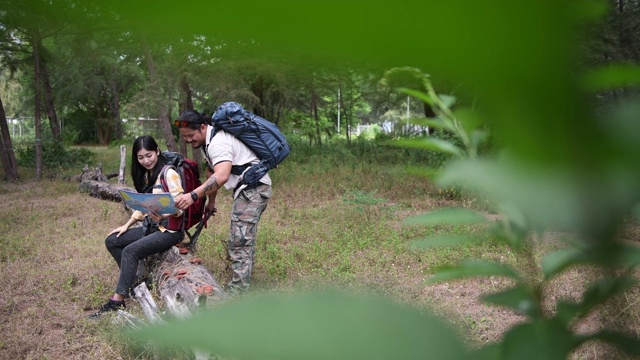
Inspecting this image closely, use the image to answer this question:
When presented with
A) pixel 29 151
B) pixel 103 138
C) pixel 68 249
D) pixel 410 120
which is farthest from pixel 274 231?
pixel 103 138

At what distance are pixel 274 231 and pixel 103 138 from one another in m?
19.7

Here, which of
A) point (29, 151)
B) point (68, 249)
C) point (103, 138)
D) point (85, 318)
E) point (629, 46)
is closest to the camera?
point (629, 46)

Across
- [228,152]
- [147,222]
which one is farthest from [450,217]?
[147,222]

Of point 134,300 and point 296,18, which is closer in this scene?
point 296,18

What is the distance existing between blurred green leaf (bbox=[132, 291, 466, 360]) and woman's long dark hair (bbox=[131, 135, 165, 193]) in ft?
10.3

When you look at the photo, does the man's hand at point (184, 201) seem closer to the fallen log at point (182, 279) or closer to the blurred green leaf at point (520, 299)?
the fallen log at point (182, 279)

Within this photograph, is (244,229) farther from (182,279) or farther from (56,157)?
(56,157)

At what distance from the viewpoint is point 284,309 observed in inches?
6.4

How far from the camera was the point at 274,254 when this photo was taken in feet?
13.9

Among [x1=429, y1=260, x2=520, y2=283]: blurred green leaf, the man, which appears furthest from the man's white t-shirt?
[x1=429, y1=260, x2=520, y2=283]: blurred green leaf

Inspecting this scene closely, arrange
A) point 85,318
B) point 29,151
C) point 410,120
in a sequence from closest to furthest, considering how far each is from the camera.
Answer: point 410,120 → point 85,318 → point 29,151

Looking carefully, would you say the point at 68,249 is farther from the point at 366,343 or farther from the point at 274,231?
the point at 366,343

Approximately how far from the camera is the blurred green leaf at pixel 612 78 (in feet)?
0.57

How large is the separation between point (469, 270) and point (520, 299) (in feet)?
0.23
